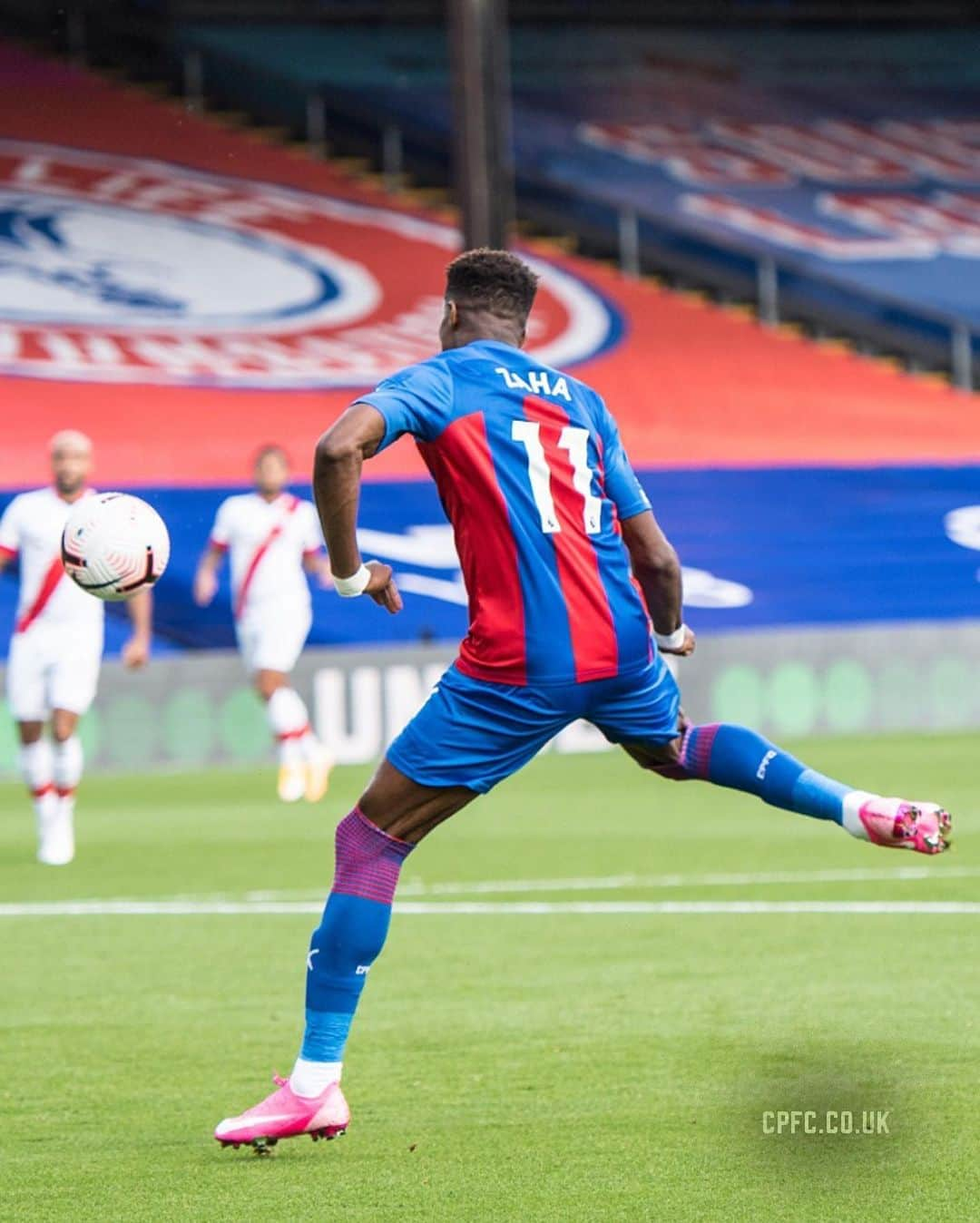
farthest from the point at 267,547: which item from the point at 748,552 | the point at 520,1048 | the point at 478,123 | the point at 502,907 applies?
the point at 520,1048

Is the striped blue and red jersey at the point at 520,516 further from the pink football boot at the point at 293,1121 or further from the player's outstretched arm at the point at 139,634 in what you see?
the player's outstretched arm at the point at 139,634

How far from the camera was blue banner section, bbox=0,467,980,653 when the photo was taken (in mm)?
20266

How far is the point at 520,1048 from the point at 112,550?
1868mm

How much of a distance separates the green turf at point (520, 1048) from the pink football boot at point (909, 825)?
0.68 m

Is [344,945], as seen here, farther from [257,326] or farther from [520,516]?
[257,326]

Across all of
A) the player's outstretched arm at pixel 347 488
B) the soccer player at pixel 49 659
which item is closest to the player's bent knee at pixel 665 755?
the player's outstretched arm at pixel 347 488

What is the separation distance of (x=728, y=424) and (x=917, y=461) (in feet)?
7.48

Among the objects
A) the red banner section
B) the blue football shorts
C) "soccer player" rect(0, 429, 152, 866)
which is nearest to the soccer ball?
the blue football shorts

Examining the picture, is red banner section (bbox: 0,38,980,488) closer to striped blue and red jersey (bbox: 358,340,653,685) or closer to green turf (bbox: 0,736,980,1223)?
green turf (bbox: 0,736,980,1223)

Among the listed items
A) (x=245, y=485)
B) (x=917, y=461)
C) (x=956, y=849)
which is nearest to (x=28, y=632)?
(x=956, y=849)

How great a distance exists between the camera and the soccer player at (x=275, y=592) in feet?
50.5

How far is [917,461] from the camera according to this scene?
78.9ft

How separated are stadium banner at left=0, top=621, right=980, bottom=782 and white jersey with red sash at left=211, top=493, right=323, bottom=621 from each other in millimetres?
1906

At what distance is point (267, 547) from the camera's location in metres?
15.8
